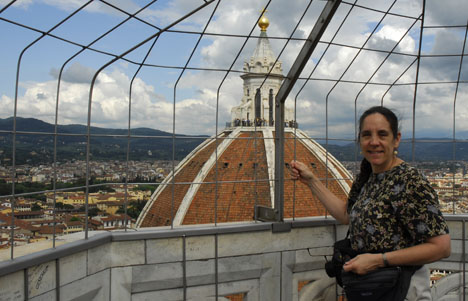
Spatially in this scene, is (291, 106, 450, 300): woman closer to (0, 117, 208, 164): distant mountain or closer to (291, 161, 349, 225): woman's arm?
(291, 161, 349, 225): woman's arm

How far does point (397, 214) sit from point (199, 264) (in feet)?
6.89

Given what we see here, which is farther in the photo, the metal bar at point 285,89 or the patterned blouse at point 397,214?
the metal bar at point 285,89

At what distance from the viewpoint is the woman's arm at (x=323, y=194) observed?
9.45 feet

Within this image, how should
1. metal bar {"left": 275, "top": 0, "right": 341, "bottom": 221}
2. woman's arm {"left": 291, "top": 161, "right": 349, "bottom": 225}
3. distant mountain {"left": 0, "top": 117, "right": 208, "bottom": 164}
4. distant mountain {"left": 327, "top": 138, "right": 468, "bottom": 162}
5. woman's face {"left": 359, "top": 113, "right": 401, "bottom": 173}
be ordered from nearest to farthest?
woman's face {"left": 359, "top": 113, "right": 401, "bottom": 173}, woman's arm {"left": 291, "top": 161, "right": 349, "bottom": 225}, distant mountain {"left": 0, "top": 117, "right": 208, "bottom": 164}, metal bar {"left": 275, "top": 0, "right": 341, "bottom": 221}, distant mountain {"left": 327, "top": 138, "right": 468, "bottom": 162}

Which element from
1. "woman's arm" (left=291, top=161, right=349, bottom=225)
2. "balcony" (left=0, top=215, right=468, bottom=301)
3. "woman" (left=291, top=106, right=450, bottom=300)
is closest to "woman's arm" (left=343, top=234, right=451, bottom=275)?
"woman" (left=291, top=106, right=450, bottom=300)

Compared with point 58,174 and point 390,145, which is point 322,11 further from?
point 58,174

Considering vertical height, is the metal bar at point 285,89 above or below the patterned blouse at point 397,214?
above

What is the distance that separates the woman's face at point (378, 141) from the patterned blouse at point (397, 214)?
0.22 feet

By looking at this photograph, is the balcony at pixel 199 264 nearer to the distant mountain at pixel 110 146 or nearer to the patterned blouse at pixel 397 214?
the distant mountain at pixel 110 146

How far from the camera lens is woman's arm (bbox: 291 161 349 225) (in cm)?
288

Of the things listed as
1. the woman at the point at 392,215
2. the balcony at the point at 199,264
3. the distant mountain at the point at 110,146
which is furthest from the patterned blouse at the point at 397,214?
the distant mountain at the point at 110,146

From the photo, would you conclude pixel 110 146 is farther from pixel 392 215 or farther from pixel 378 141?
pixel 392 215

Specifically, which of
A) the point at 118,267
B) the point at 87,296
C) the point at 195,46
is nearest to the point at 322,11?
the point at 195,46

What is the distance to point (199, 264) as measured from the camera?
12.8ft
